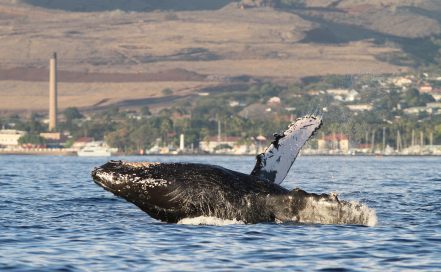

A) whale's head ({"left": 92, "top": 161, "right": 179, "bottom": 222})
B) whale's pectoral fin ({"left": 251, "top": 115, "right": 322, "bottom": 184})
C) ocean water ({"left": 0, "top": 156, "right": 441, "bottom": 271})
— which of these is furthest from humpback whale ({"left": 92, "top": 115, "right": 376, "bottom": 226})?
whale's pectoral fin ({"left": 251, "top": 115, "right": 322, "bottom": 184})

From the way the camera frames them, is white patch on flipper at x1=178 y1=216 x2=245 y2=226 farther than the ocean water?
Yes

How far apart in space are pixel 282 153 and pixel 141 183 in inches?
155

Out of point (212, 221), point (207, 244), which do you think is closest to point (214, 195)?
point (212, 221)

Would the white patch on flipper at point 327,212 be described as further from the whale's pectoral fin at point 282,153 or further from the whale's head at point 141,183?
the whale's head at point 141,183

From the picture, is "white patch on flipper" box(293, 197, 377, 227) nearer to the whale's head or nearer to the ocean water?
the ocean water

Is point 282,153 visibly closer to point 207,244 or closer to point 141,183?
point 141,183

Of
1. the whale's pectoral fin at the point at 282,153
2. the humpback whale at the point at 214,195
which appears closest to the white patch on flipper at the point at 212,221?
the humpback whale at the point at 214,195

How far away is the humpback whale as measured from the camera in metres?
28.1

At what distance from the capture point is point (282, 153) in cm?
3036

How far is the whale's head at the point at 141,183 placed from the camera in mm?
28125

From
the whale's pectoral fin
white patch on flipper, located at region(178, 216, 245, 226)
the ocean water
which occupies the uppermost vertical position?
the whale's pectoral fin

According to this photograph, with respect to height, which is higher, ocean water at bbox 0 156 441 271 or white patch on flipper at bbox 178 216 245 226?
white patch on flipper at bbox 178 216 245 226

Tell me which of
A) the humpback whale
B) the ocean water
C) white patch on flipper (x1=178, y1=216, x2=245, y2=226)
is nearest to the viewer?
the ocean water

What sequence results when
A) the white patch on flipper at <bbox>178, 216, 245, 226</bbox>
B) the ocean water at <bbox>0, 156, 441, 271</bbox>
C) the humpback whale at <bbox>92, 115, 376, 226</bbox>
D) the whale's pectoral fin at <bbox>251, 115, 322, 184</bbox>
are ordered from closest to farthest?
the ocean water at <bbox>0, 156, 441, 271</bbox> → the humpback whale at <bbox>92, 115, 376, 226</bbox> → the white patch on flipper at <bbox>178, 216, 245, 226</bbox> → the whale's pectoral fin at <bbox>251, 115, 322, 184</bbox>
